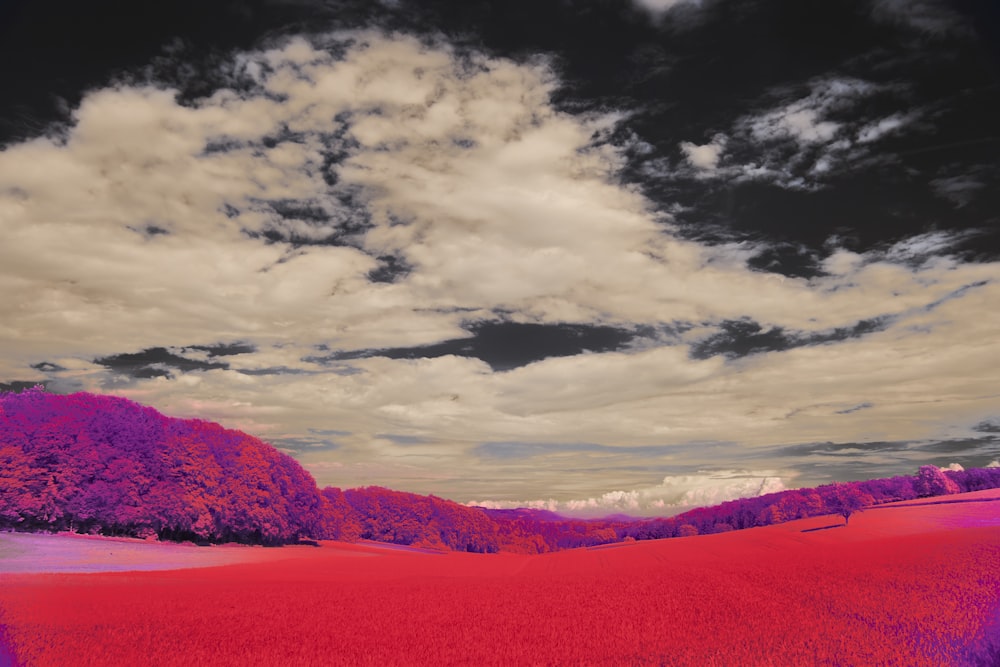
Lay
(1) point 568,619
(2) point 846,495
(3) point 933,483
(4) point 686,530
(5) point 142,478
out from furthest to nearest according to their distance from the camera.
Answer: (4) point 686,530
(2) point 846,495
(3) point 933,483
(5) point 142,478
(1) point 568,619

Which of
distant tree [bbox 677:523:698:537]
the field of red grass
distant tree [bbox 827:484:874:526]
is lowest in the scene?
distant tree [bbox 677:523:698:537]

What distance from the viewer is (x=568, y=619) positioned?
70.1 ft

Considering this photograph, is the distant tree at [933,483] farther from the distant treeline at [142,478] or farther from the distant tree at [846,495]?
the distant treeline at [142,478]

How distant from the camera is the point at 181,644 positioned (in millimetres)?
18188

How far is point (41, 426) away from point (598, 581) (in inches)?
2576

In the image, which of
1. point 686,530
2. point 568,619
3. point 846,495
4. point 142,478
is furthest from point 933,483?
point 142,478

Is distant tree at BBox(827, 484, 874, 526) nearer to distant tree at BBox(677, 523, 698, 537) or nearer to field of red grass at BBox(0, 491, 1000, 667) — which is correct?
distant tree at BBox(677, 523, 698, 537)

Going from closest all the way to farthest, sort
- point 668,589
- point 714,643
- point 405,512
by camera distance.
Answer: point 714,643
point 668,589
point 405,512

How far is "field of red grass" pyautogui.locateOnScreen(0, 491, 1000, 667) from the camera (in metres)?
16.4

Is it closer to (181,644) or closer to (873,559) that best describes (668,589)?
(873,559)

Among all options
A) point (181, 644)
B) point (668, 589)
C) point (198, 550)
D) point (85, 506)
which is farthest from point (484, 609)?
point (85, 506)

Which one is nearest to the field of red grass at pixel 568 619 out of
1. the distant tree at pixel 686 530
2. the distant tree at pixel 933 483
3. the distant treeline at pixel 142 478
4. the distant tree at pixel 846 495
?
the distant treeline at pixel 142 478

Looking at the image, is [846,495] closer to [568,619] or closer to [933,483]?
[933,483]

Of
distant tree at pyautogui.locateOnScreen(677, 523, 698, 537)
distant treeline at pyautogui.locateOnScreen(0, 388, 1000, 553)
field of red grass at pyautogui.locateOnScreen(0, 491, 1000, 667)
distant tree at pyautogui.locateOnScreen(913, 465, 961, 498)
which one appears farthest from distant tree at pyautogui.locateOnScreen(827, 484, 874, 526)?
field of red grass at pyautogui.locateOnScreen(0, 491, 1000, 667)
